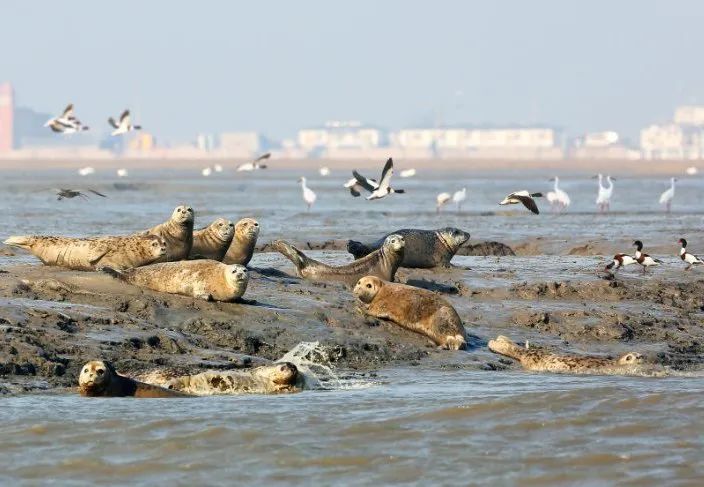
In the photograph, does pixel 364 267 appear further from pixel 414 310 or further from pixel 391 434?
pixel 391 434

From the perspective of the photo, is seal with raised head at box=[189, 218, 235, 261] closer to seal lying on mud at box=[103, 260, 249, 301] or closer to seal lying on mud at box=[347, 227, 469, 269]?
seal lying on mud at box=[103, 260, 249, 301]

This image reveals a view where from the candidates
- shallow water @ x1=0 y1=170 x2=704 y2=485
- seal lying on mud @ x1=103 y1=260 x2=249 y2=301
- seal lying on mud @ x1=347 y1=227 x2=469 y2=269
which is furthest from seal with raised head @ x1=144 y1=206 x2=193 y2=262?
shallow water @ x1=0 y1=170 x2=704 y2=485

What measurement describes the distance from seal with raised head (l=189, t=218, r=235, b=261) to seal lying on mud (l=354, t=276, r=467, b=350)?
60.6 inches

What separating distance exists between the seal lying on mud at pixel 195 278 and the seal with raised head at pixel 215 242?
119 cm

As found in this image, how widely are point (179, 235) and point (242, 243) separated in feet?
2.45

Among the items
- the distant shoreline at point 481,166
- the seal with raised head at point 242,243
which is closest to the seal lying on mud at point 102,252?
the seal with raised head at point 242,243

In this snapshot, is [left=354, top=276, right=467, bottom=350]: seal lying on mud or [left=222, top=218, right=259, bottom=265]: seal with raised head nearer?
[left=354, top=276, right=467, bottom=350]: seal lying on mud

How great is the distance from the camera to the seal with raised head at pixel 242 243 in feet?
44.7

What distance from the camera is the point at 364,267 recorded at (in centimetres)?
1380

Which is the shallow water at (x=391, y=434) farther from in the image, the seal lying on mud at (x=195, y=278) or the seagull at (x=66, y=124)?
the seagull at (x=66, y=124)

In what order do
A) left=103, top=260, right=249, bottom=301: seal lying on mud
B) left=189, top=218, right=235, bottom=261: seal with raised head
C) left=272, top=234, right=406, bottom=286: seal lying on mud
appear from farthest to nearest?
1. left=272, top=234, right=406, bottom=286: seal lying on mud
2. left=189, top=218, right=235, bottom=261: seal with raised head
3. left=103, top=260, right=249, bottom=301: seal lying on mud

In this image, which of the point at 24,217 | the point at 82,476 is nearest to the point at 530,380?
the point at 82,476

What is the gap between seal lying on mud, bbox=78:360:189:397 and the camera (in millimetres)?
9055

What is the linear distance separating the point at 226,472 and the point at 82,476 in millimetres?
713
